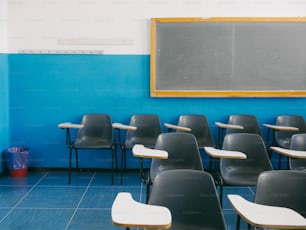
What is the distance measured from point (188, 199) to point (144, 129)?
261 cm

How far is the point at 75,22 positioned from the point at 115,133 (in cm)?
159

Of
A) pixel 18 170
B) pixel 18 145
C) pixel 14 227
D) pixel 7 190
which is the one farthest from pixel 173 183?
pixel 18 145

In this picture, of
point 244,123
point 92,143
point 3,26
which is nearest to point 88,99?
point 92,143

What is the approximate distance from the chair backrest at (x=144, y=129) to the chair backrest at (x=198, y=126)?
0.32 metres

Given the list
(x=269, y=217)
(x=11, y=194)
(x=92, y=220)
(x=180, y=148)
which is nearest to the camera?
(x=269, y=217)

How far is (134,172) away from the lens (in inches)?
186

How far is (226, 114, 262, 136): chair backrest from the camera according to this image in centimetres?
439

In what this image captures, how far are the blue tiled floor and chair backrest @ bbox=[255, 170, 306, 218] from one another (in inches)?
43.0

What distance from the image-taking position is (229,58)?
15.1 feet

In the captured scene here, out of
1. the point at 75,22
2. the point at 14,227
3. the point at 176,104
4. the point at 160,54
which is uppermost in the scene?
the point at 75,22

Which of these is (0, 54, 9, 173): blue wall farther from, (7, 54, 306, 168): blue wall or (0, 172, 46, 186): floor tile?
(0, 172, 46, 186): floor tile

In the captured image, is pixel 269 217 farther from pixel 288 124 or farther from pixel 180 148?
pixel 288 124

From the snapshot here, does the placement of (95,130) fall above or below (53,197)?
above

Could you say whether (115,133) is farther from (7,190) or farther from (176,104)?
(7,190)
